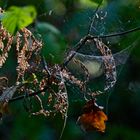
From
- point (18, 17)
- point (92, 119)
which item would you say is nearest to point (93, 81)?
point (92, 119)

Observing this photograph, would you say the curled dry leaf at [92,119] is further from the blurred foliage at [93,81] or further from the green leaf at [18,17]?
the green leaf at [18,17]

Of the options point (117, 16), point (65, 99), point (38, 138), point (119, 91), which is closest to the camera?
point (65, 99)

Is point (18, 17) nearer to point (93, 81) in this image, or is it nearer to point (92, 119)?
point (92, 119)

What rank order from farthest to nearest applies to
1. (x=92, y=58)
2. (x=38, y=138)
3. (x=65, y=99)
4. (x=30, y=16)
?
(x=38, y=138) → (x=92, y=58) → (x=65, y=99) → (x=30, y=16)

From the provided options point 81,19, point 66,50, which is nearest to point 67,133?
point 81,19

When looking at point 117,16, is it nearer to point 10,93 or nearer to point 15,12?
point 10,93

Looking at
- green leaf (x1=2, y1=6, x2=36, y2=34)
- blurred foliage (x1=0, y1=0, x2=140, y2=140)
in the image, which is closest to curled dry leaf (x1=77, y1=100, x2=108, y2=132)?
blurred foliage (x1=0, y1=0, x2=140, y2=140)
